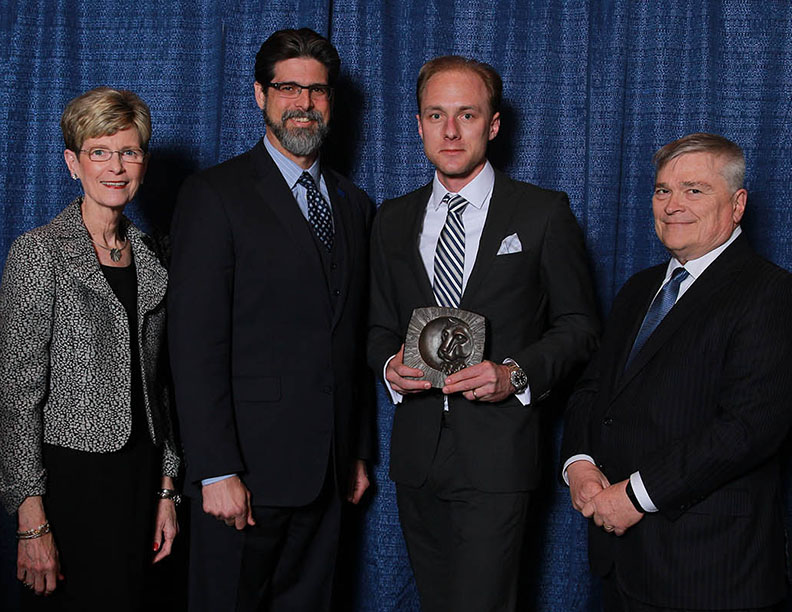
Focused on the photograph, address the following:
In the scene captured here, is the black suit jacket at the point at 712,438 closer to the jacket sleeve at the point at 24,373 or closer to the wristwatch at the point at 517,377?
the wristwatch at the point at 517,377

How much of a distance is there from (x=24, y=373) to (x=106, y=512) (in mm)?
389

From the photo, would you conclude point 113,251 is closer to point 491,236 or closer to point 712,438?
point 491,236

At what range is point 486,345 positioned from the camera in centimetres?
214

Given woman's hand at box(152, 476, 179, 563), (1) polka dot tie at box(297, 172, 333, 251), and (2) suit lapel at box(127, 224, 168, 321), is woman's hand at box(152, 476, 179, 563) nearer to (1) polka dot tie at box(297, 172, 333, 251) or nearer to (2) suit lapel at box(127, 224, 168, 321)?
(2) suit lapel at box(127, 224, 168, 321)

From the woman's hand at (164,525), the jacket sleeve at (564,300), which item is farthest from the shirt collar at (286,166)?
the woman's hand at (164,525)

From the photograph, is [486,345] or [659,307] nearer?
[659,307]

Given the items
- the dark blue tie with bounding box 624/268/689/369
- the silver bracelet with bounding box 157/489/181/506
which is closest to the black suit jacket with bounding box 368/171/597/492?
the dark blue tie with bounding box 624/268/689/369

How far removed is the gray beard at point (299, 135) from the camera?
2.22 meters

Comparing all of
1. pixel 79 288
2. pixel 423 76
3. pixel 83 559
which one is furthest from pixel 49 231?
pixel 423 76

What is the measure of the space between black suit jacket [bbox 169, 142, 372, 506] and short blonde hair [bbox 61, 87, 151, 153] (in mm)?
221

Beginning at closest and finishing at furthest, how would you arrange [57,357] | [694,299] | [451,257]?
[694,299], [57,357], [451,257]

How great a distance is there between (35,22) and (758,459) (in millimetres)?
2564

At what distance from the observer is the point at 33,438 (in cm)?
193

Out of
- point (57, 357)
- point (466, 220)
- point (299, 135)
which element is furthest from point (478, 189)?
point (57, 357)
